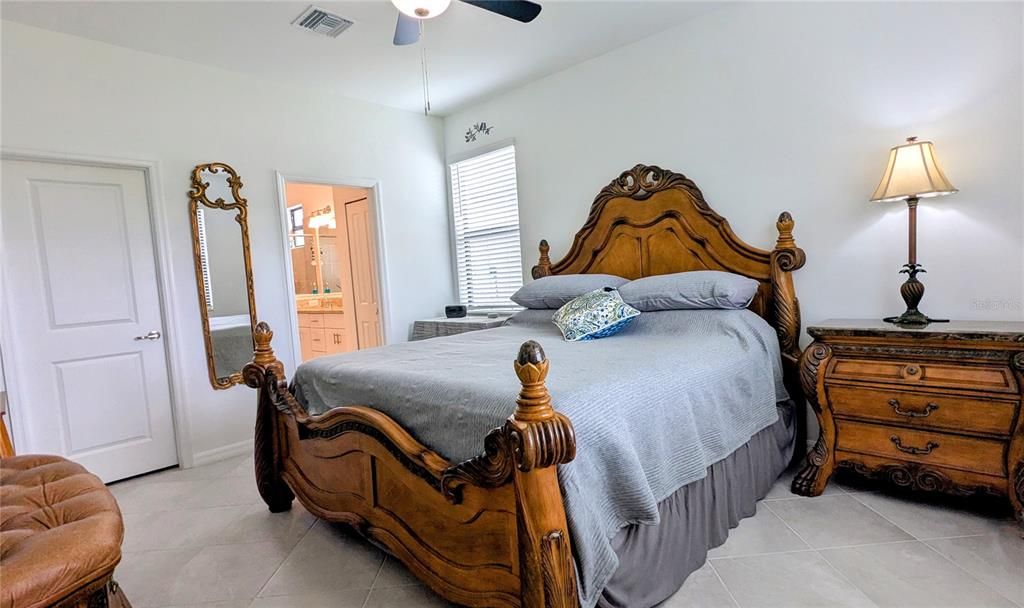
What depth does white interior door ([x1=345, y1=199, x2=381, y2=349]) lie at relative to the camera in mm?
4512

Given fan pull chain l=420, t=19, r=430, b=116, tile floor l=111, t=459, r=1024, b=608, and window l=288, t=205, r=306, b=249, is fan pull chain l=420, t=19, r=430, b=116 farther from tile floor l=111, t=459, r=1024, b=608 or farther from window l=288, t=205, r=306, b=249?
window l=288, t=205, r=306, b=249

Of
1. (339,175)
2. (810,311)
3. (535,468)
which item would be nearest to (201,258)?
(339,175)

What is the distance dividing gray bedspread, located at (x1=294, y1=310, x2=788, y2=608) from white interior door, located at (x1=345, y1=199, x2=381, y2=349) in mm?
1973

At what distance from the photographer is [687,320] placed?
2.58 m

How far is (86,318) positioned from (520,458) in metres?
3.19

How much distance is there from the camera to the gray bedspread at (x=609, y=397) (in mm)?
1436

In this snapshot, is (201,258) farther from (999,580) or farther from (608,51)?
(999,580)

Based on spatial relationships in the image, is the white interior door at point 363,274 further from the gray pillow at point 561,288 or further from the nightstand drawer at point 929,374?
the nightstand drawer at point 929,374

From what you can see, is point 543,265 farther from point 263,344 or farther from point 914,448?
point 914,448

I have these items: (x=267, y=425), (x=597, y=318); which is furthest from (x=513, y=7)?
(x=267, y=425)

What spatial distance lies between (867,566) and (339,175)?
13.3 feet

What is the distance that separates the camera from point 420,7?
2.09 m

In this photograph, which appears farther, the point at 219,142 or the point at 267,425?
the point at 219,142

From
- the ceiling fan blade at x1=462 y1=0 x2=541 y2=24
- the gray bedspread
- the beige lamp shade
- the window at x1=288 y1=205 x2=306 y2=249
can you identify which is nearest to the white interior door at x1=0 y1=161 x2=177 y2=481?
the gray bedspread
